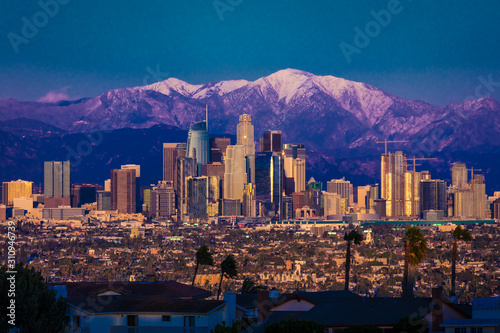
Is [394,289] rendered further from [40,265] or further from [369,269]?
[40,265]

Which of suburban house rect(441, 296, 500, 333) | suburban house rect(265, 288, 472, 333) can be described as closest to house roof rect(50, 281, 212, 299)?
suburban house rect(265, 288, 472, 333)

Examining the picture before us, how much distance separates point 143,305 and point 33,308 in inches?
162

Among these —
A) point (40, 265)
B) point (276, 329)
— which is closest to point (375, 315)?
point (276, 329)

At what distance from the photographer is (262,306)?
154 ft

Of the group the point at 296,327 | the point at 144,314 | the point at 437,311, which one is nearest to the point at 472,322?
the point at 437,311

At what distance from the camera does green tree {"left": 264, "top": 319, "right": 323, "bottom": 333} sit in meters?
40.6

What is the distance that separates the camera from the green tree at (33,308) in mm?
44406

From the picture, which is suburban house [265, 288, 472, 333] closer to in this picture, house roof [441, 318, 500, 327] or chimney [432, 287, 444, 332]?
chimney [432, 287, 444, 332]

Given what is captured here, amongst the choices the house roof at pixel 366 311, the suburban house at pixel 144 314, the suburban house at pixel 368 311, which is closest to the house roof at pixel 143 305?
the suburban house at pixel 144 314

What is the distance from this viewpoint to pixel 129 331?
4422 cm

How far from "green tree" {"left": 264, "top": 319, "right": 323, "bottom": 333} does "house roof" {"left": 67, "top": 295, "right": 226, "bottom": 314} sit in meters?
4.40

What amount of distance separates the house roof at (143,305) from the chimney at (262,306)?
1.89 meters

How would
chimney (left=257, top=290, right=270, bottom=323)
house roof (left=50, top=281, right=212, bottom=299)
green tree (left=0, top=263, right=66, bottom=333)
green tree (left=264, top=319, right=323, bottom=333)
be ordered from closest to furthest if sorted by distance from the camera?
green tree (left=264, top=319, right=323, bottom=333) < green tree (left=0, top=263, right=66, bottom=333) < chimney (left=257, top=290, right=270, bottom=323) < house roof (left=50, top=281, right=212, bottom=299)

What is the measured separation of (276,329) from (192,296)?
50.7 feet
